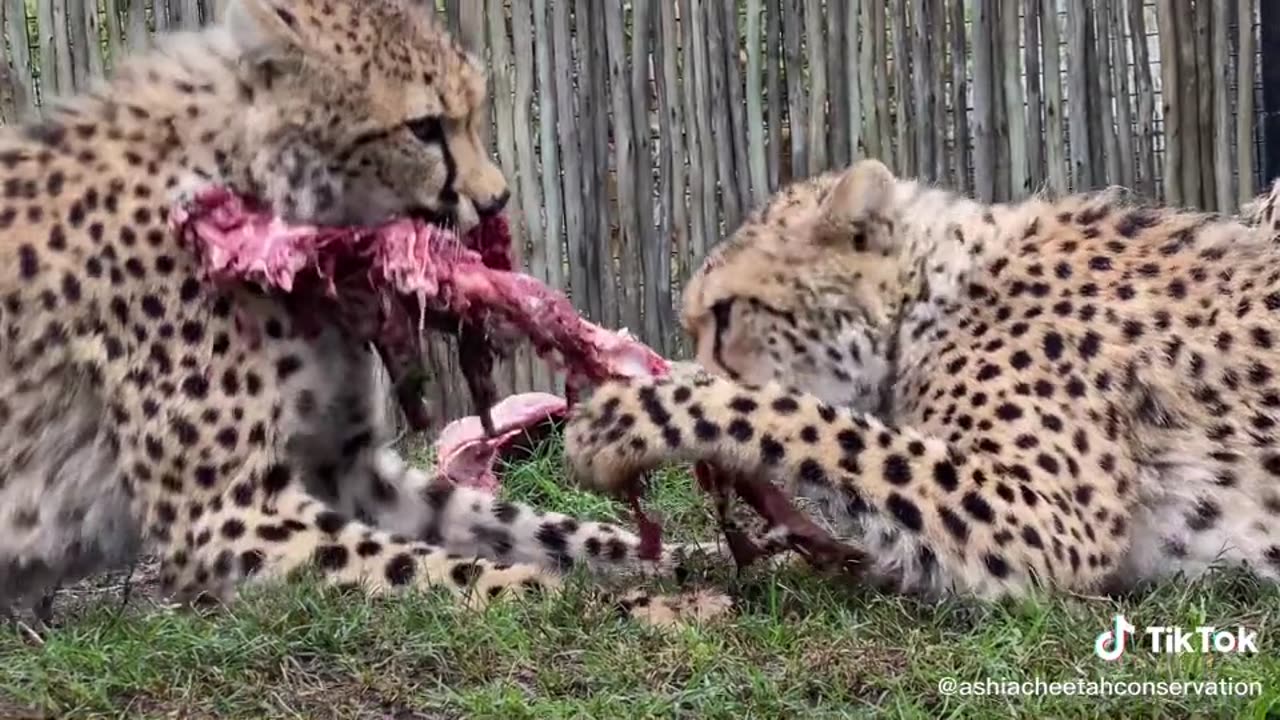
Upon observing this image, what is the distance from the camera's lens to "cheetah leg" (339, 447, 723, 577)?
12.9ft

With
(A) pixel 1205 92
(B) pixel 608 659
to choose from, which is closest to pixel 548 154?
(A) pixel 1205 92

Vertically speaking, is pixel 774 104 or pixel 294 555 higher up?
Result: pixel 774 104

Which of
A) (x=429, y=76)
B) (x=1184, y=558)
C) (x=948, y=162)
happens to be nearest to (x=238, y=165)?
(x=429, y=76)

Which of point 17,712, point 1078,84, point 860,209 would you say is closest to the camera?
point 17,712

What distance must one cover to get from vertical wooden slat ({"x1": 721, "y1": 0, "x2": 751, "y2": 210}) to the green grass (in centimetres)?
270

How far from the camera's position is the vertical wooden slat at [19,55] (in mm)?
6086

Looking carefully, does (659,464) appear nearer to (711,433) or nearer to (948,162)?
(711,433)

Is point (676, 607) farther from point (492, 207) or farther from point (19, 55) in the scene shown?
point (19, 55)

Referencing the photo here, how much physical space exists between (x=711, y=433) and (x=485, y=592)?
20.2 inches

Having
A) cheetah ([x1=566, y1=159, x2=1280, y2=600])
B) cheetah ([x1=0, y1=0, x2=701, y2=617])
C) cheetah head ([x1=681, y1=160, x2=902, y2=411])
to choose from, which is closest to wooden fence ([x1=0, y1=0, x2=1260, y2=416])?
cheetah ([x1=566, y1=159, x2=1280, y2=600])

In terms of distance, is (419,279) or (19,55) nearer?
(419,279)

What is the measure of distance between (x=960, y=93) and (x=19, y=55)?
3.16 m

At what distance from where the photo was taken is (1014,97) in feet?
18.8

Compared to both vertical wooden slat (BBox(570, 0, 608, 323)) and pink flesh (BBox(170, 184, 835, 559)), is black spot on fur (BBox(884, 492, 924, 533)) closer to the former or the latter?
pink flesh (BBox(170, 184, 835, 559))
